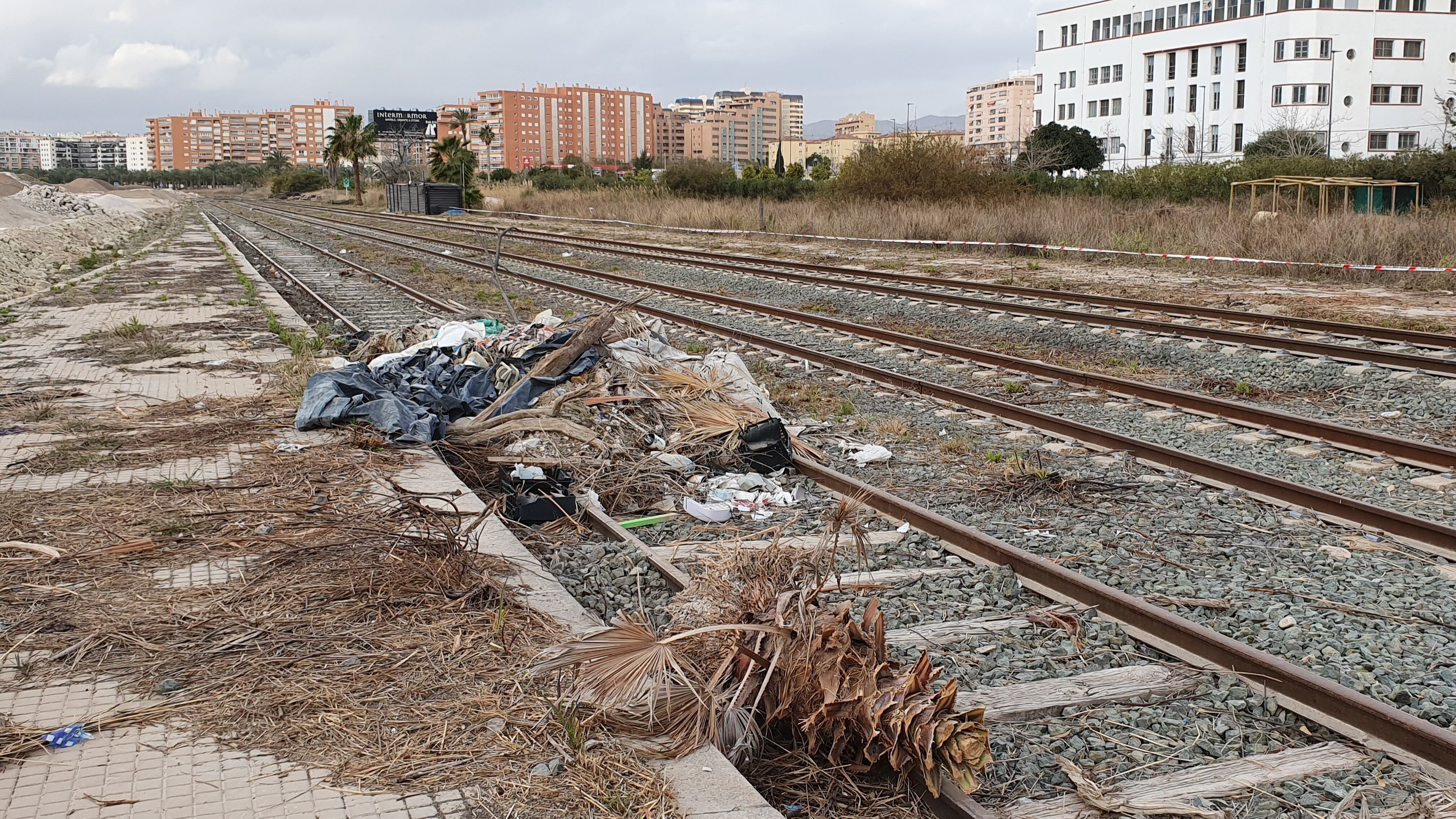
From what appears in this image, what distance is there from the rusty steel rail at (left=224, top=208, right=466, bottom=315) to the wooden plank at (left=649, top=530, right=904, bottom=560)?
11.1m

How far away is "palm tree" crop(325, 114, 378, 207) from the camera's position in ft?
310

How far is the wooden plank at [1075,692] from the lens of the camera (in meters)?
4.27

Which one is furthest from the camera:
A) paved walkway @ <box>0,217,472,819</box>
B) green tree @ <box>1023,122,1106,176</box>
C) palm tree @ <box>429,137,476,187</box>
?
palm tree @ <box>429,137,476,187</box>

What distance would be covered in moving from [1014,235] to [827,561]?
23934 millimetres

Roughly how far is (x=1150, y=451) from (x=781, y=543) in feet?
11.9

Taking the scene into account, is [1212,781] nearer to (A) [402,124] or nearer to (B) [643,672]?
(B) [643,672]

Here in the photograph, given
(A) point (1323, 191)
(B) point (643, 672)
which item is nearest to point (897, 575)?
(B) point (643, 672)

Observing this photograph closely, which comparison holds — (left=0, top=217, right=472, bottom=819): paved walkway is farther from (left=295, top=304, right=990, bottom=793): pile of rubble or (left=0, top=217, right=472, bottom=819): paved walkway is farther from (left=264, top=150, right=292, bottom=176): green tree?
(left=264, top=150, right=292, bottom=176): green tree

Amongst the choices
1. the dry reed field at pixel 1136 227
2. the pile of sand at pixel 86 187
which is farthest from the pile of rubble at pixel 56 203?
the dry reed field at pixel 1136 227

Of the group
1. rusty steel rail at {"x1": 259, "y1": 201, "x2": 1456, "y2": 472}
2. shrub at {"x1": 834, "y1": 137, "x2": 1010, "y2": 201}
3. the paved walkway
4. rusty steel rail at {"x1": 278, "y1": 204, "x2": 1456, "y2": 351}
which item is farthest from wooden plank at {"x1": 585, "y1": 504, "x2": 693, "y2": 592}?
shrub at {"x1": 834, "y1": 137, "x2": 1010, "y2": 201}

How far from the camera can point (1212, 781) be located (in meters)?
3.74

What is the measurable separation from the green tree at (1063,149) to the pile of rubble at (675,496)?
200 ft

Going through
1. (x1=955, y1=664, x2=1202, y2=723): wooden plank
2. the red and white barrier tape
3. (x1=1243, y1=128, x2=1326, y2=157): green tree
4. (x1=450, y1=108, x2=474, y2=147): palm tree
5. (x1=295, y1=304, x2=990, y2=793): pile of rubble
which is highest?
(x1=450, y1=108, x2=474, y2=147): palm tree

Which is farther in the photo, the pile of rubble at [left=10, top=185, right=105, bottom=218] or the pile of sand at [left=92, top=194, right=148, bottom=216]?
the pile of sand at [left=92, top=194, right=148, bottom=216]
